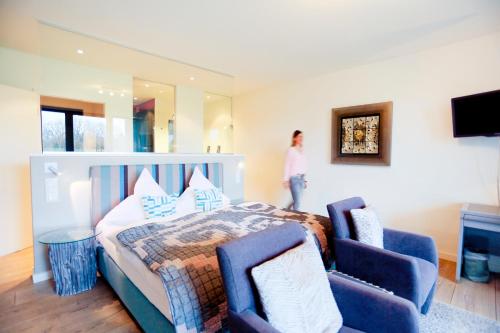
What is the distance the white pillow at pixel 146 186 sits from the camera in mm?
3080

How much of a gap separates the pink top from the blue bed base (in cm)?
282

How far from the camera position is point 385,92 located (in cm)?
354

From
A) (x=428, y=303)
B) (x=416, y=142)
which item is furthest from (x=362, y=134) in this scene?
(x=428, y=303)

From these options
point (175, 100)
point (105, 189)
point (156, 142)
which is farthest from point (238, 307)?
point (175, 100)

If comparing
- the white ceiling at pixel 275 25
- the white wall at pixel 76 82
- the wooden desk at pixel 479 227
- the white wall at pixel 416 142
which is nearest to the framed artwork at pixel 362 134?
the white wall at pixel 416 142

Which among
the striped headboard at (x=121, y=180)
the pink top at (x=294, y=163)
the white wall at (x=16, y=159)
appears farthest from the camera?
the pink top at (x=294, y=163)

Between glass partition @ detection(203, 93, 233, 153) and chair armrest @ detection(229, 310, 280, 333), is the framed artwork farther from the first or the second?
chair armrest @ detection(229, 310, 280, 333)

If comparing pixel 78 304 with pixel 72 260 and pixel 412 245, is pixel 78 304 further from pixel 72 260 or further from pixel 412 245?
pixel 412 245

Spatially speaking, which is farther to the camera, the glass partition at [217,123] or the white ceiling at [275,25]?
the glass partition at [217,123]

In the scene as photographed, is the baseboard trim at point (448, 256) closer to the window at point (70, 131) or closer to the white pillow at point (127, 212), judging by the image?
the white pillow at point (127, 212)

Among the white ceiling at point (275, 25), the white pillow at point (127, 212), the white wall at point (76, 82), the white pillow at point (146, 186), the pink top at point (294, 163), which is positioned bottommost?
the white pillow at point (127, 212)

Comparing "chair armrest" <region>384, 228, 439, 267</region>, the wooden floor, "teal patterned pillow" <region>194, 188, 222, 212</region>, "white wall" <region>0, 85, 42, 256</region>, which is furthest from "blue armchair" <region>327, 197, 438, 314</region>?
"white wall" <region>0, 85, 42, 256</region>

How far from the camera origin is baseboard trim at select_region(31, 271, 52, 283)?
8.39 ft

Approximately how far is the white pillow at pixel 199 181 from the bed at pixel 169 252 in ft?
1.08
